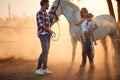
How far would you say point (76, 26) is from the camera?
1075cm

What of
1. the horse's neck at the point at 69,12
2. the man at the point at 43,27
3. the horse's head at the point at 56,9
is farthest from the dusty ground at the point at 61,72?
the horse's head at the point at 56,9

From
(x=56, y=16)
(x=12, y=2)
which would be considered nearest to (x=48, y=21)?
(x=56, y=16)

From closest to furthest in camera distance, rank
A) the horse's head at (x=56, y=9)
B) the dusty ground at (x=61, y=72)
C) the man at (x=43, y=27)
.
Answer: the dusty ground at (x=61, y=72) → the man at (x=43, y=27) → the horse's head at (x=56, y=9)

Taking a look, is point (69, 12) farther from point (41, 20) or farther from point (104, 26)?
point (41, 20)

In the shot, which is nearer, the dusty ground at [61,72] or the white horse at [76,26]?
the dusty ground at [61,72]

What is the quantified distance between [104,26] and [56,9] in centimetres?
222

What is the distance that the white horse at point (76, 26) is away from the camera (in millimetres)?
10699

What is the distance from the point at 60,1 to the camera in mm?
10820

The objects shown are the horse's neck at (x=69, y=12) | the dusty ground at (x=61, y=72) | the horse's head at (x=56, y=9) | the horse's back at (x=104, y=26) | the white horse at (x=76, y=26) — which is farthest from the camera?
the horse's back at (x=104, y=26)

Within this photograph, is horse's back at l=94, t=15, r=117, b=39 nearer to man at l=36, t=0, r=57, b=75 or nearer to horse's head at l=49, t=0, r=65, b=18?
horse's head at l=49, t=0, r=65, b=18

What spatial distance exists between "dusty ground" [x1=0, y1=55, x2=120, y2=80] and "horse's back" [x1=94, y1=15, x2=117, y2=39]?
3.14 feet

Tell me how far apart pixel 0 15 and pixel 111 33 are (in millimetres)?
12294

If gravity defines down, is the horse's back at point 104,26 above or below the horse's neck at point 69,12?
below

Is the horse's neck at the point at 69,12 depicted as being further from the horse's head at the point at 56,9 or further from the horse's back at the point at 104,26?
the horse's back at the point at 104,26
